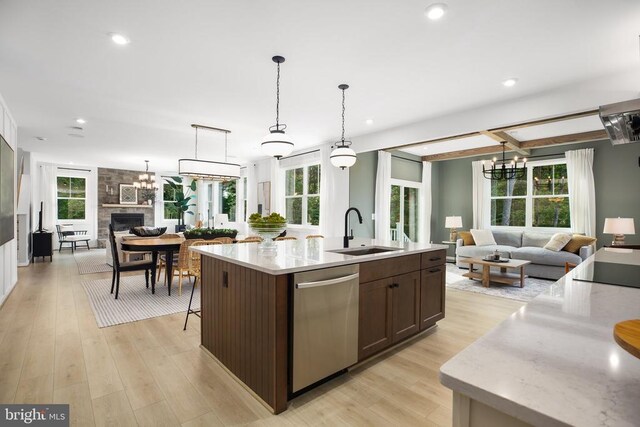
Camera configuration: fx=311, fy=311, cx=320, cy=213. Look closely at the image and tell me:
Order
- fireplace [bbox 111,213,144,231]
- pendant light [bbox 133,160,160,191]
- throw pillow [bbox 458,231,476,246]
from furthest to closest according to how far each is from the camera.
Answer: fireplace [bbox 111,213,144,231] → pendant light [bbox 133,160,160,191] → throw pillow [bbox 458,231,476,246]

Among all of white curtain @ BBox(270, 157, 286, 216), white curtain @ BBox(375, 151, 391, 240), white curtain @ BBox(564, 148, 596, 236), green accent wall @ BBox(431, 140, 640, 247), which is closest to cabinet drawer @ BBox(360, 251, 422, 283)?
white curtain @ BBox(375, 151, 391, 240)

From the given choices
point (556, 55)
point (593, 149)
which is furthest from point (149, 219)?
point (593, 149)

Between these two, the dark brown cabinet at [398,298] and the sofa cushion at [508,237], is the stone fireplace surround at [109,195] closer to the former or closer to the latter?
the dark brown cabinet at [398,298]

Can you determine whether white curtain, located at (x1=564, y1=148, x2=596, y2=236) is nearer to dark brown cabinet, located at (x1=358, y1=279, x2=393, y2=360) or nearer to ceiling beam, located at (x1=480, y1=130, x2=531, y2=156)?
ceiling beam, located at (x1=480, y1=130, x2=531, y2=156)

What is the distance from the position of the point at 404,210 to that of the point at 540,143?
3.12m

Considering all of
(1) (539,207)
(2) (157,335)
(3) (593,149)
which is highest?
(3) (593,149)

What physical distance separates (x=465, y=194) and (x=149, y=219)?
34.0 ft

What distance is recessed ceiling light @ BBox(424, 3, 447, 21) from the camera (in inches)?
87.9

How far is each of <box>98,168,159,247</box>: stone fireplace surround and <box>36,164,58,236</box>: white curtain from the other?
3.73ft

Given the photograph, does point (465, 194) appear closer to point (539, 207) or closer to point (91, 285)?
point (539, 207)

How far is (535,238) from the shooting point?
667 centimetres

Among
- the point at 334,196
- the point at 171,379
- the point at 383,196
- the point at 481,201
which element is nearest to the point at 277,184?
the point at 334,196

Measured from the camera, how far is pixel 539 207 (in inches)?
280

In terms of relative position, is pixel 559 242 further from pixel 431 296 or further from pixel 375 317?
pixel 375 317
